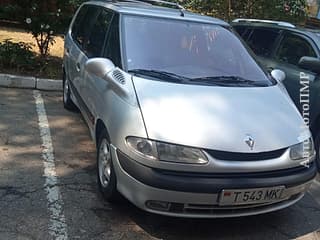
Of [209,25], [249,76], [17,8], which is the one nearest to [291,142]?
[249,76]

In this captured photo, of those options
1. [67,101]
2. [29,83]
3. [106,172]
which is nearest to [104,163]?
[106,172]

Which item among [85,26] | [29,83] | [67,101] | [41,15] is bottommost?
[29,83]

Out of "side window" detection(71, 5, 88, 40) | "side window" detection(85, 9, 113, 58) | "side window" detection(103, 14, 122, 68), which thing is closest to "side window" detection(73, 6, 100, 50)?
"side window" detection(71, 5, 88, 40)

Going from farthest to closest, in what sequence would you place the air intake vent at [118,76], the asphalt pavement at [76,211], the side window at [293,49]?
1. the side window at [293,49]
2. the air intake vent at [118,76]
3. the asphalt pavement at [76,211]

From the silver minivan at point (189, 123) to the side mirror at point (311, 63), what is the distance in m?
0.99

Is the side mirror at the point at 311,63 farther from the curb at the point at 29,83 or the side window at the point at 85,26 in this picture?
the curb at the point at 29,83

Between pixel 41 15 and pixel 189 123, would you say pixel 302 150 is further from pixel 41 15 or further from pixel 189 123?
pixel 41 15

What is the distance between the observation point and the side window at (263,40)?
639 centimetres

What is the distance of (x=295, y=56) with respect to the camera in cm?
593

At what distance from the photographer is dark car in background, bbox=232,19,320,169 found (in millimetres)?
5344

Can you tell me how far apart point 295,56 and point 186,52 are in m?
2.17

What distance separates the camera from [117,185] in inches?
140

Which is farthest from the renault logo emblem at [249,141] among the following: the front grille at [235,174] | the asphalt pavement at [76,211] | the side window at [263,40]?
the side window at [263,40]

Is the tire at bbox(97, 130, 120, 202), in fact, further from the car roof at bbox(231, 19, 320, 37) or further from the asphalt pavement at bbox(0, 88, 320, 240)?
the car roof at bbox(231, 19, 320, 37)
